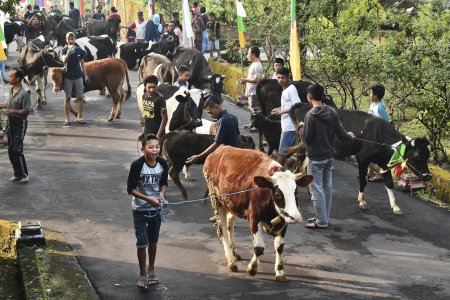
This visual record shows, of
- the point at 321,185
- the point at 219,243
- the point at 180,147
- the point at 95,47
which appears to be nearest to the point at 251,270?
the point at 219,243

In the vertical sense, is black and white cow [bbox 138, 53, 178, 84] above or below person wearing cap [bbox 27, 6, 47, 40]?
below

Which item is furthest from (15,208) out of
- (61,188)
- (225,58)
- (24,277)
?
(225,58)

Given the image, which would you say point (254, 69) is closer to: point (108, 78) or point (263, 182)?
point (108, 78)

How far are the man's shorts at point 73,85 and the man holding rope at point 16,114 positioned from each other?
4.30 meters

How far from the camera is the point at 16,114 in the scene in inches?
363

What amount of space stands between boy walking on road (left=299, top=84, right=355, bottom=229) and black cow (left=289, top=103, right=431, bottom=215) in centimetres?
120

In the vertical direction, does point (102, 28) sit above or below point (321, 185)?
above

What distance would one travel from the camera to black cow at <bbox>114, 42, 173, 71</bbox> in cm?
1989

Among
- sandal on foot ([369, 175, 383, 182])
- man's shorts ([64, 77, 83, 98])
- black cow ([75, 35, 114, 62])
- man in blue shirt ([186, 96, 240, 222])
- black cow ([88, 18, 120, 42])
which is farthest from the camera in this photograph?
black cow ([88, 18, 120, 42])

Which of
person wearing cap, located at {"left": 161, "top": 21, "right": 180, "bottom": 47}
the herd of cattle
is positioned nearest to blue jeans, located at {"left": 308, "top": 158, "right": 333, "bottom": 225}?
the herd of cattle

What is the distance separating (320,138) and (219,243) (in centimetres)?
→ 194

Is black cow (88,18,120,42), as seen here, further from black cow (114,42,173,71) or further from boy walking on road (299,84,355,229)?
boy walking on road (299,84,355,229)

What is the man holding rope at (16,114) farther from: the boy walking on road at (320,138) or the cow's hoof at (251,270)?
the cow's hoof at (251,270)

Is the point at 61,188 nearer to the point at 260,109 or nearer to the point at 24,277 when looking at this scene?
the point at 24,277
